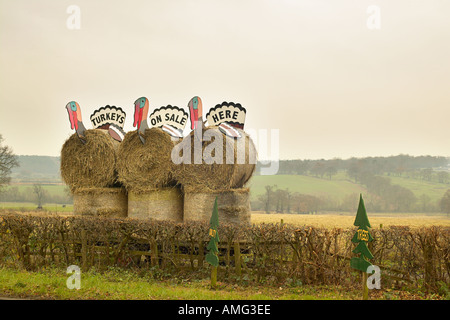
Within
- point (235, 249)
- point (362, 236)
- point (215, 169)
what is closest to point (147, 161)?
point (215, 169)

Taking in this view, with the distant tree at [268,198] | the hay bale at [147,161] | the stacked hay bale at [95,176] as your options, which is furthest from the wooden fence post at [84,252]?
the distant tree at [268,198]

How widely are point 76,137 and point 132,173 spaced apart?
280 centimetres

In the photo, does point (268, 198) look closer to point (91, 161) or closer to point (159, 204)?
point (91, 161)

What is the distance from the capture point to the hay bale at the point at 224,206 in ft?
36.5

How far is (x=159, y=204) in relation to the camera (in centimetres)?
1211

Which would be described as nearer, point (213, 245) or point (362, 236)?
point (362, 236)

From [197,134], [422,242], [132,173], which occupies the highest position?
[197,134]

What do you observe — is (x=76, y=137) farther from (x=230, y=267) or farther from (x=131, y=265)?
(x=230, y=267)

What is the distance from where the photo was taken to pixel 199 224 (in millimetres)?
9219

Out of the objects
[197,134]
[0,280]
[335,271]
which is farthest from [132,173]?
[335,271]

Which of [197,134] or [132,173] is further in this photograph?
[132,173]

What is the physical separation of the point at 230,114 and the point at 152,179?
316 cm

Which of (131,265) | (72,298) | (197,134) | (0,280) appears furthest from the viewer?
(197,134)
